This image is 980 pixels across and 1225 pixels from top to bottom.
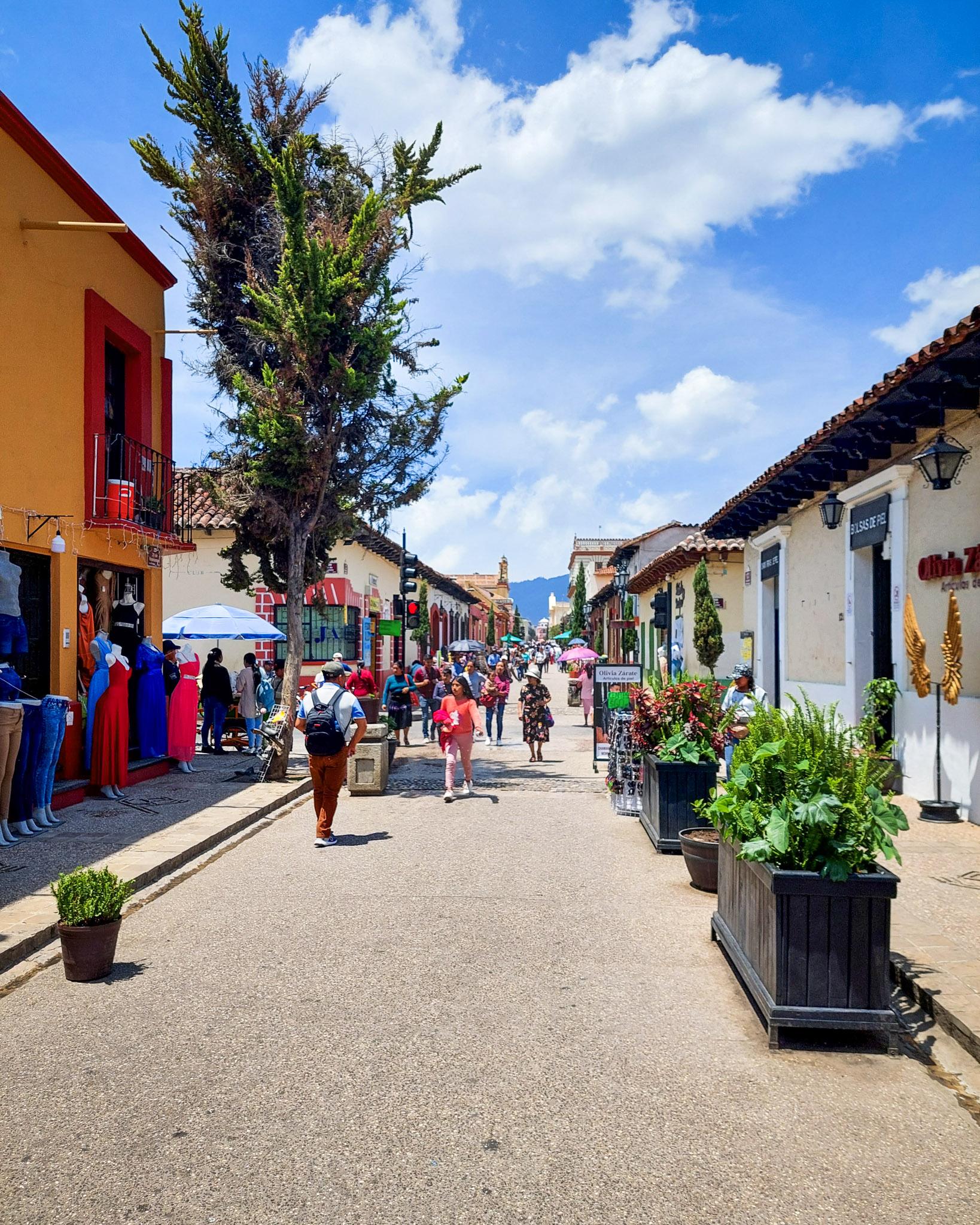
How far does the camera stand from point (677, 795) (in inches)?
337

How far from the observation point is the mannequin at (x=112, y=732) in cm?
1112

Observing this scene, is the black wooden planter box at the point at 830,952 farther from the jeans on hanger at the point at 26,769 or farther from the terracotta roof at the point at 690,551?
the terracotta roof at the point at 690,551

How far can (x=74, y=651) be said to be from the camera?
37.3ft

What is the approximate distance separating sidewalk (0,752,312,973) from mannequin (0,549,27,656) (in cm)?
177

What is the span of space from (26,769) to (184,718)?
14.7 ft

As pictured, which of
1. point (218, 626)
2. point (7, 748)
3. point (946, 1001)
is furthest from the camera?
point (218, 626)

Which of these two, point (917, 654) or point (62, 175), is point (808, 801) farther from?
point (62, 175)

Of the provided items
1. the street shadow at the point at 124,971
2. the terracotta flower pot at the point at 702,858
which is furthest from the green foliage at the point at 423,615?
the street shadow at the point at 124,971

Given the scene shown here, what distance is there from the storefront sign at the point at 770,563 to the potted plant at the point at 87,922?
1337cm

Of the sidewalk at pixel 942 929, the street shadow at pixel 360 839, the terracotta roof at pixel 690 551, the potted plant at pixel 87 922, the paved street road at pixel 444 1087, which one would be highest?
the terracotta roof at pixel 690 551

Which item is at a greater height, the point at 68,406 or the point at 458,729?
the point at 68,406

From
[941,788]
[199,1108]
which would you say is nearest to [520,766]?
[941,788]

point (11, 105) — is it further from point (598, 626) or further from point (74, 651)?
point (598, 626)

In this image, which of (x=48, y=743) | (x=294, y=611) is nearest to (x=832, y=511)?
(x=294, y=611)
